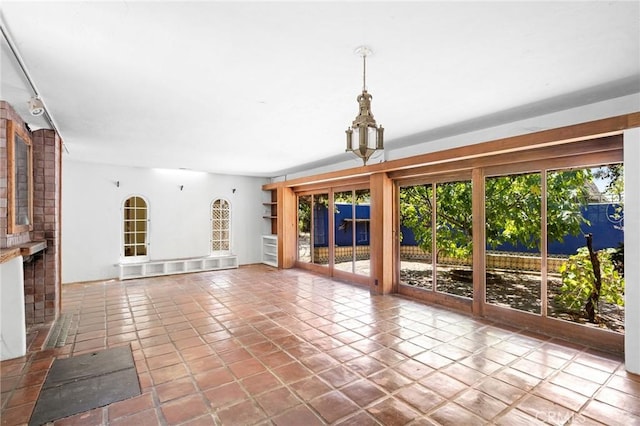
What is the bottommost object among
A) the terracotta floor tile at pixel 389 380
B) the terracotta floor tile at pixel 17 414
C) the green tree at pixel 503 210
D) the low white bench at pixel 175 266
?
the terracotta floor tile at pixel 389 380

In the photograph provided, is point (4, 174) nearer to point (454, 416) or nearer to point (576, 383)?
point (454, 416)

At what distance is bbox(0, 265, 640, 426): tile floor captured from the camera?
2.34 metres

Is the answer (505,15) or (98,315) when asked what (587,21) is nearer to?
(505,15)

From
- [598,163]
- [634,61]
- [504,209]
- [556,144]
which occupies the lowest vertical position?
[504,209]

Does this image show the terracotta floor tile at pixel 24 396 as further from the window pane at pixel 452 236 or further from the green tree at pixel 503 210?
the green tree at pixel 503 210

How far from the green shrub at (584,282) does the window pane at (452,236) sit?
133 centimetres

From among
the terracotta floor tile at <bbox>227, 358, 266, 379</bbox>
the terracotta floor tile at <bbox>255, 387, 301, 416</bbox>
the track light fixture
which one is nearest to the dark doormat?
the terracotta floor tile at <bbox>227, 358, 266, 379</bbox>

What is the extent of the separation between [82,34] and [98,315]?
13.5 feet

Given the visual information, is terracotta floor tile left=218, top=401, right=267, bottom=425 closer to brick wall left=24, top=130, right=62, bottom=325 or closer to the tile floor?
the tile floor

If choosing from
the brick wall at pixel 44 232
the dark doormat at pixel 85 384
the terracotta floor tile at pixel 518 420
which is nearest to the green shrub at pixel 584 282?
the terracotta floor tile at pixel 518 420

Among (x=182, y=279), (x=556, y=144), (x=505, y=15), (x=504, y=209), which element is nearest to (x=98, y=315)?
(x=182, y=279)

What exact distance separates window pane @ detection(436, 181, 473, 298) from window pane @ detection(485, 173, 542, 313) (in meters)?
0.50

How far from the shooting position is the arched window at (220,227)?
8.93 meters

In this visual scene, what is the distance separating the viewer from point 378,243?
19.3ft
